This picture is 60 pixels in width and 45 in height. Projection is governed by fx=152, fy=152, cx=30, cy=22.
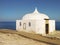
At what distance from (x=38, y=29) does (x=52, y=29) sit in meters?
2.88

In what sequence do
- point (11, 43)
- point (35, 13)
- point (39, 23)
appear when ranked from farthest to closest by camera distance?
point (35, 13) → point (39, 23) → point (11, 43)

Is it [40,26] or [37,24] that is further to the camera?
[40,26]

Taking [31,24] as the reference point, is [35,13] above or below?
above

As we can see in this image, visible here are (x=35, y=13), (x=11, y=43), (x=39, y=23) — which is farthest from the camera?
(x=35, y=13)

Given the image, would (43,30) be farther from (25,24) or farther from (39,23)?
(25,24)

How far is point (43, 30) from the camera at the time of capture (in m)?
22.3

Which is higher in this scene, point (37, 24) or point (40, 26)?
point (37, 24)

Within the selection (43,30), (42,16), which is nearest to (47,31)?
(43,30)

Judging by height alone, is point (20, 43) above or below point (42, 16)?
below

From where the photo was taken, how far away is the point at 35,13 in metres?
23.4

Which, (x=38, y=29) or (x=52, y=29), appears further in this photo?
(x=52, y=29)

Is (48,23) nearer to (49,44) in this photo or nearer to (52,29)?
(52,29)

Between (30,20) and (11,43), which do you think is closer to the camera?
(11,43)

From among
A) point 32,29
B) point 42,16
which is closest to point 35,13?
point 42,16
